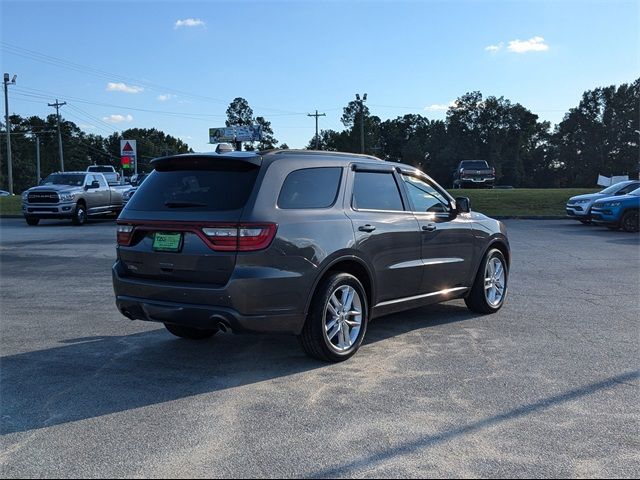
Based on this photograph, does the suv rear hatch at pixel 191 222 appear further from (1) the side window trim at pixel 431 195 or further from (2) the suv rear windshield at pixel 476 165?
(2) the suv rear windshield at pixel 476 165

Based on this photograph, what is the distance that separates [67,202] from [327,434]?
798 inches

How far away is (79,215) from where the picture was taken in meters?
22.3

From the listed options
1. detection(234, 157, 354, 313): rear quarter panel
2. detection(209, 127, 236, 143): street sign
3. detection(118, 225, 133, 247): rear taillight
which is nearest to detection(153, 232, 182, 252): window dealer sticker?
detection(118, 225, 133, 247): rear taillight

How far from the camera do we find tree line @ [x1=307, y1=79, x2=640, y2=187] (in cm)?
9038

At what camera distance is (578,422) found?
158 inches

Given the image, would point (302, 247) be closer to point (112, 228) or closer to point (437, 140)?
point (112, 228)

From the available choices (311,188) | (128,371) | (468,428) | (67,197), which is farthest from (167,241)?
(67,197)

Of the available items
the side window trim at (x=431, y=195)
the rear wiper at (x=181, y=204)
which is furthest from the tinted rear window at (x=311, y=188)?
the side window trim at (x=431, y=195)

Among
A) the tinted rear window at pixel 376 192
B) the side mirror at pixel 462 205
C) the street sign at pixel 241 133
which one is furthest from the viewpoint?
the street sign at pixel 241 133

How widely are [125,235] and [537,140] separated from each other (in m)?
106

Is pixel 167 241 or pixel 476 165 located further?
pixel 476 165

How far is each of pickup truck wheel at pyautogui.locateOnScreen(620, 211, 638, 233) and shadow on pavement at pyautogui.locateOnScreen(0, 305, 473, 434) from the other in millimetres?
15246

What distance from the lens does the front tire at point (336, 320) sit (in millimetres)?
5210

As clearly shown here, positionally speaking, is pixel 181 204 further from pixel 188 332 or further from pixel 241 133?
pixel 241 133
